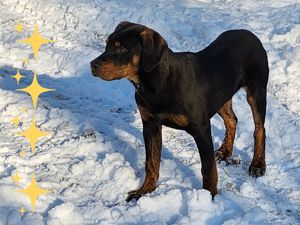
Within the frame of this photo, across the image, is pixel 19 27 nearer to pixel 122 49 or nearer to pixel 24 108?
pixel 24 108

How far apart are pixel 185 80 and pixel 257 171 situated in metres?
1.56

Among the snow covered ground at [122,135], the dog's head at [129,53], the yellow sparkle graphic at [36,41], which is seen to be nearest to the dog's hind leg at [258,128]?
the snow covered ground at [122,135]

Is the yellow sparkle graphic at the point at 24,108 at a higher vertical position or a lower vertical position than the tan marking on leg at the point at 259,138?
lower

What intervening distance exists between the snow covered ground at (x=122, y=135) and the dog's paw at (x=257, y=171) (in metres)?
0.09

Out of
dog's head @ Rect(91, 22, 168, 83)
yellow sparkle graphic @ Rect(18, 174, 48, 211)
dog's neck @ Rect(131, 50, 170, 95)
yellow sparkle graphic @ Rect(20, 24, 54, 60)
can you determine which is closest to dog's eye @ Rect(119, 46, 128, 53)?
dog's head @ Rect(91, 22, 168, 83)

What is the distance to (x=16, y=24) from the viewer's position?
382 inches

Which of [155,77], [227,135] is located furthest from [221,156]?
[155,77]

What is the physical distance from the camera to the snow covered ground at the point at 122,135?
4.41 m

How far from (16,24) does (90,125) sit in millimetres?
4451

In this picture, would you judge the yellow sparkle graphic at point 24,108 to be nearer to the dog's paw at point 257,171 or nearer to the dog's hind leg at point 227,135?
the dog's hind leg at point 227,135

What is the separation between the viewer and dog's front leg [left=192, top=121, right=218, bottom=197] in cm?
441

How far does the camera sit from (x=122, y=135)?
599 centimetres

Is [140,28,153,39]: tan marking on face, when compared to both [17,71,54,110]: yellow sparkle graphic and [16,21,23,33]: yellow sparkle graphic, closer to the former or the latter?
[17,71,54,110]: yellow sparkle graphic

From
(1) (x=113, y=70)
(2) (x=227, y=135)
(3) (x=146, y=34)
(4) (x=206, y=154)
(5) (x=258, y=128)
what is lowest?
(2) (x=227, y=135)
